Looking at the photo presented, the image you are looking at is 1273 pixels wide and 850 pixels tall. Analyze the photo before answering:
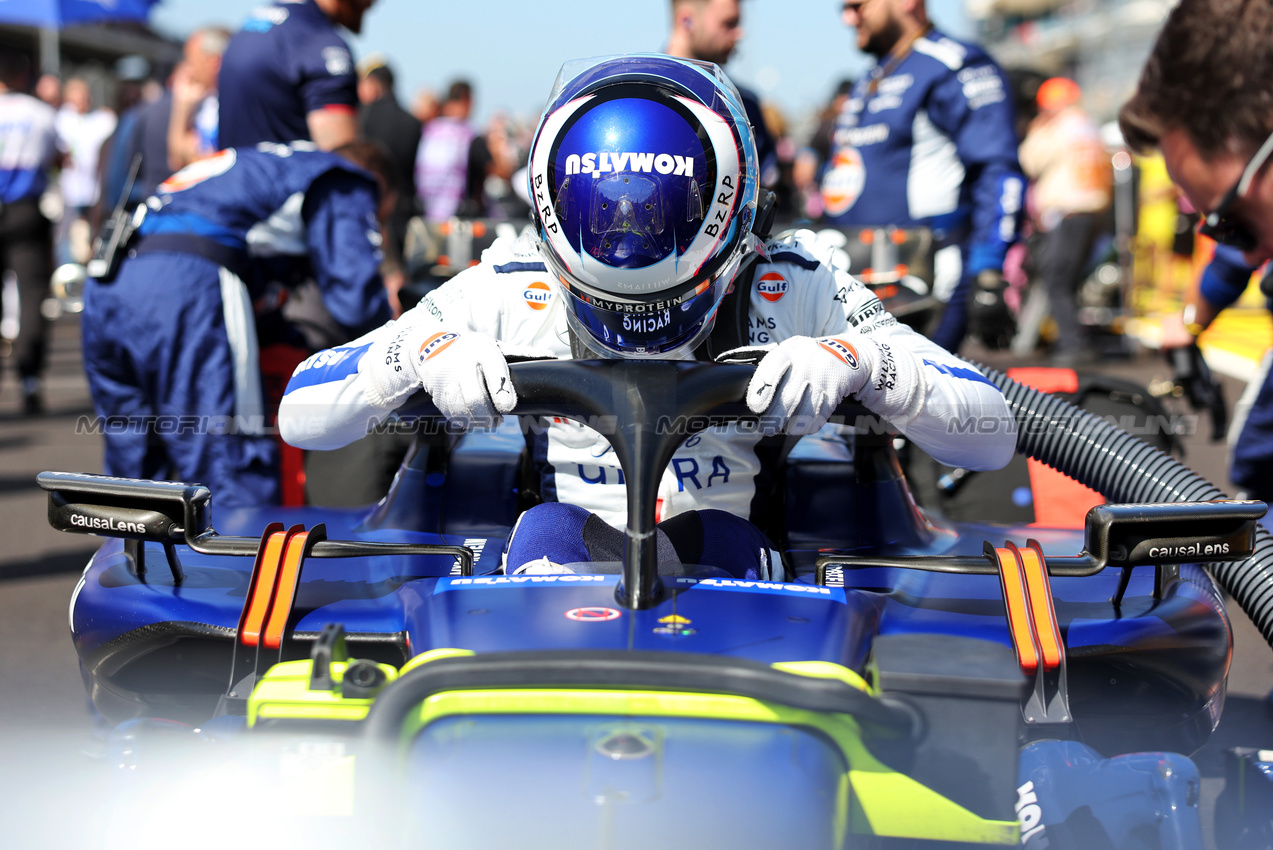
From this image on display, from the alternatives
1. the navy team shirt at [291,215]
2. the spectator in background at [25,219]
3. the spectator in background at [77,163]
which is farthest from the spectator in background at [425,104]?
the navy team shirt at [291,215]

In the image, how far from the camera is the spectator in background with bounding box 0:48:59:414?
21.2 feet

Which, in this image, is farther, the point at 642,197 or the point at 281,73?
the point at 281,73

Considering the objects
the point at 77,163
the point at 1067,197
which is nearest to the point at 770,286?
the point at 1067,197

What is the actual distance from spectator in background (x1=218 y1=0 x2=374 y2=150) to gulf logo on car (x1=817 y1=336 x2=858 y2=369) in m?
2.66

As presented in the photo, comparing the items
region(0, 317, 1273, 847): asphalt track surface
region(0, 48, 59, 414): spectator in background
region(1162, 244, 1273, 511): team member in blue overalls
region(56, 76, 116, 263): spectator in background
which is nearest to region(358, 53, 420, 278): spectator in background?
region(0, 48, 59, 414): spectator in background

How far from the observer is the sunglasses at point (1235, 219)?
1811 millimetres

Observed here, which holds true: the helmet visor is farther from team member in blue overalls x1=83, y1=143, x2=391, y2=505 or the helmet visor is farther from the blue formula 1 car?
team member in blue overalls x1=83, y1=143, x2=391, y2=505

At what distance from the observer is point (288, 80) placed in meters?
3.82

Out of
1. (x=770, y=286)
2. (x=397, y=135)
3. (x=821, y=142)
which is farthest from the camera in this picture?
(x=821, y=142)

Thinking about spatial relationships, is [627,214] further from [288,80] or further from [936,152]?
[936,152]

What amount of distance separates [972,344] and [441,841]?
9843 millimetres

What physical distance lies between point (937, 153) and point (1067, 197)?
4839mm

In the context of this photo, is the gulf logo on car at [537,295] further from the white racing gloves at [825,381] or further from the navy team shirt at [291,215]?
the navy team shirt at [291,215]

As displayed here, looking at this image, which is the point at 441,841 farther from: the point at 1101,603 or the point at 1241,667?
the point at 1241,667
